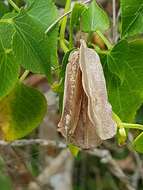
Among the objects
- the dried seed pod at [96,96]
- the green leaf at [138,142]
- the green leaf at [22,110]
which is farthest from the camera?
the green leaf at [22,110]

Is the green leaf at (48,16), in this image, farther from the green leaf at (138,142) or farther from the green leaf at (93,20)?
the green leaf at (138,142)

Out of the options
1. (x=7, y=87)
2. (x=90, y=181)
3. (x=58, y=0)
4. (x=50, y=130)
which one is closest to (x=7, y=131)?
(x=7, y=87)

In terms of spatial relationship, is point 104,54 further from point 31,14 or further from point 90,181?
point 90,181

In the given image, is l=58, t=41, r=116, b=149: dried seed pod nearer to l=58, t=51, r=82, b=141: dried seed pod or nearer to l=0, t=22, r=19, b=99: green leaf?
l=58, t=51, r=82, b=141: dried seed pod

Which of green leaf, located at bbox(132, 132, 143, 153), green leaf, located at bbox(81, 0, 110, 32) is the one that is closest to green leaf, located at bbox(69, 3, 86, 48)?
green leaf, located at bbox(81, 0, 110, 32)

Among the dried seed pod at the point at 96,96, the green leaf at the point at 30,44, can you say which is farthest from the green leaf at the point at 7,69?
the dried seed pod at the point at 96,96

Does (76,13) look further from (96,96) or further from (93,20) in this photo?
(96,96)
